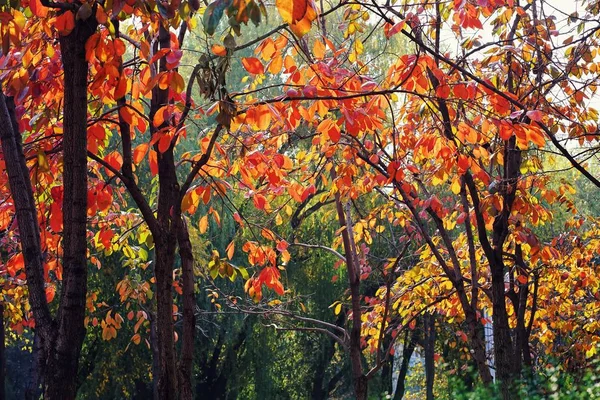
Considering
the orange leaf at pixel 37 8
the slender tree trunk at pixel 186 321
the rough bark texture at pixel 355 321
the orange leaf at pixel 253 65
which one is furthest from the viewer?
the rough bark texture at pixel 355 321

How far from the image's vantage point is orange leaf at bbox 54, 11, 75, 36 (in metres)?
2.79

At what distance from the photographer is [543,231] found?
17734 mm

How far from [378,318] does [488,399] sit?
1569 mm

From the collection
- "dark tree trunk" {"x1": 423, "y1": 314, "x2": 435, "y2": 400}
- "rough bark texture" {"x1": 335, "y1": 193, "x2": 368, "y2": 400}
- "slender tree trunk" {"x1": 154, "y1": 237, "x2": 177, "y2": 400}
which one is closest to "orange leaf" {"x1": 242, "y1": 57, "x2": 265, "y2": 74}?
"slender tree trunk" {"x1": 154, "y1": 237, "x2": 177, "y2": 400}

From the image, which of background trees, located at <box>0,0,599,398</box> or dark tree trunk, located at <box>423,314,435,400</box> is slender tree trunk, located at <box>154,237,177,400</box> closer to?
background trees, located at <box>0,0,599,398</box>

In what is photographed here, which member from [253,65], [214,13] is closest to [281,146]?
[253,65]

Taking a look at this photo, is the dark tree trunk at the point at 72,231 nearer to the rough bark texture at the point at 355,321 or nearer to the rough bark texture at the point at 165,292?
the rough bark texture at the point at 165,292

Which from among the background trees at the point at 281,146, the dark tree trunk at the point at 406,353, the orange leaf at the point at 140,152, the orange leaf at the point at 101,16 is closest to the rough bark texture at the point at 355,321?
the background trees at the point at 281,146

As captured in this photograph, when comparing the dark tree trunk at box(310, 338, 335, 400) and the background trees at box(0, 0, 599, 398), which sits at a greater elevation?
the dark tree trunk at box(310, 338, 335, 400)

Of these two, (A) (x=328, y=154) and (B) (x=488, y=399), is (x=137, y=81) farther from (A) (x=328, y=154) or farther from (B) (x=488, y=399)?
(B) (x=488, y=399)

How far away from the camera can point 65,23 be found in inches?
111

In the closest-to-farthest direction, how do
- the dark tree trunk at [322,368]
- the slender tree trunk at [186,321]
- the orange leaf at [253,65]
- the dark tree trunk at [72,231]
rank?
the dark tree trunk at [72,231] < the orange leaf at [253,65] < the slender tree trunk at [186,321] < the dark tree trunk at [322,368]

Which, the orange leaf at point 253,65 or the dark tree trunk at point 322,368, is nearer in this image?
the orange leaf at point 253,65

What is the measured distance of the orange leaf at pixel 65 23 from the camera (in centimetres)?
279
